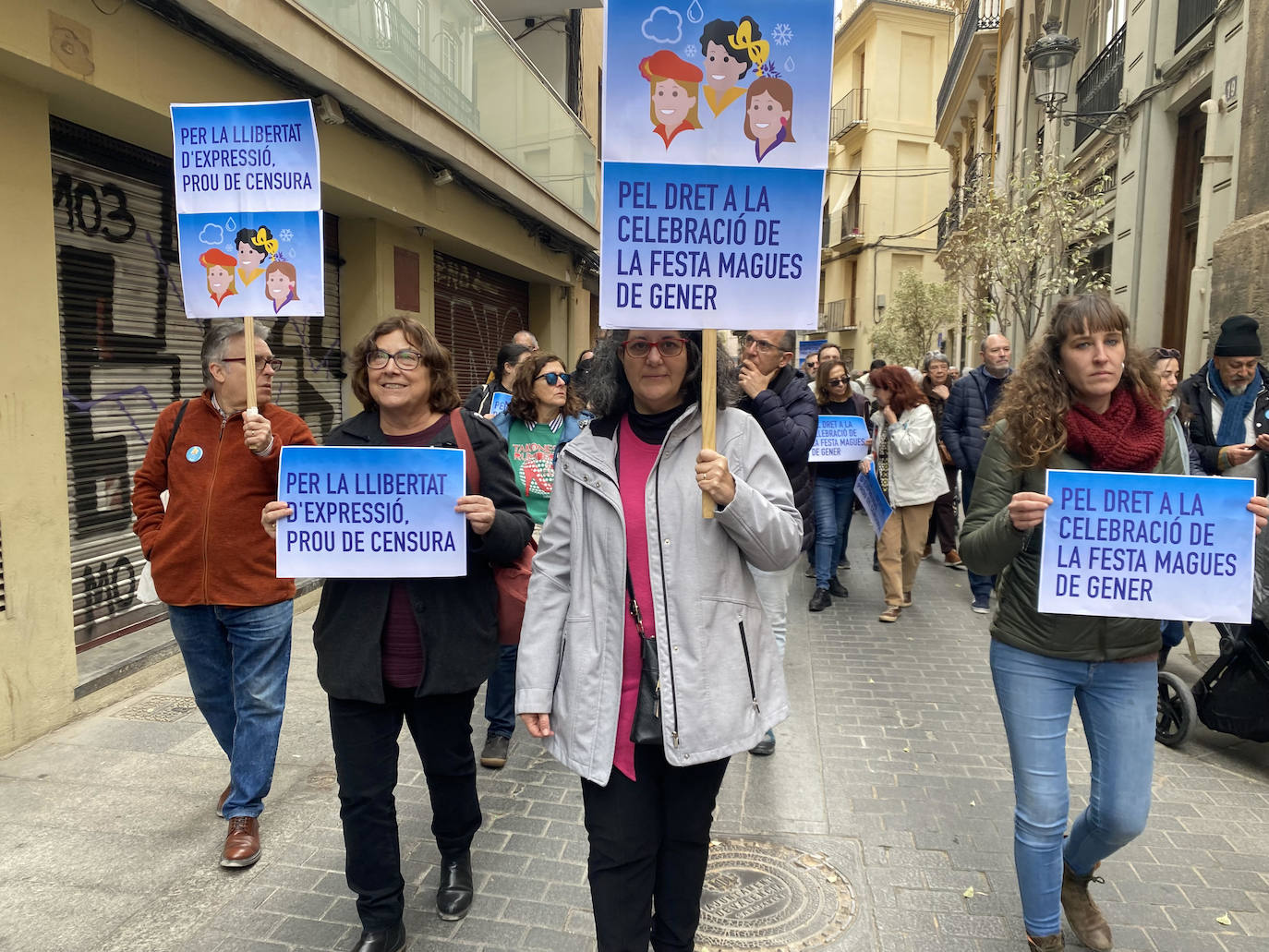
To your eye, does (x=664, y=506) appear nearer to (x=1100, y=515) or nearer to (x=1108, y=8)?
(x=1100, y=515)

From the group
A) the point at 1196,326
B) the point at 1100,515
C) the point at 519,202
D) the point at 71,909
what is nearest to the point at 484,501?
the point at 1100,515

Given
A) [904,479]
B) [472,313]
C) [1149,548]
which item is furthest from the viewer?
[472,313]

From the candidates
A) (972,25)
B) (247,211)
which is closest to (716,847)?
(247,211)

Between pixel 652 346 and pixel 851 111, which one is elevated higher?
pixel 851 111

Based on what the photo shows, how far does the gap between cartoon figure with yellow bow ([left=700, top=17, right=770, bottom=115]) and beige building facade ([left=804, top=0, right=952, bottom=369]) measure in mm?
36482

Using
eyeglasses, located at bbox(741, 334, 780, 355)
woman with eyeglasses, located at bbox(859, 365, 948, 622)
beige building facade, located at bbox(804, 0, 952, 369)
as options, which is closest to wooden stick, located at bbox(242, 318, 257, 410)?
eyeglasses, located at bbox(741, 334, 780, 355)

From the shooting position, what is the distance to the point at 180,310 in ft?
22.0

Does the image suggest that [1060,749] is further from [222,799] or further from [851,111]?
[851,111]

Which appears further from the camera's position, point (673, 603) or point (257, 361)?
point (257, 361)

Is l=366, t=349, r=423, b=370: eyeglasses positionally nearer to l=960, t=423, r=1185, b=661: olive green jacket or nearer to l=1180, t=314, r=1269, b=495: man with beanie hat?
l=960, t=423, r=1185, b=661: olive green jacket

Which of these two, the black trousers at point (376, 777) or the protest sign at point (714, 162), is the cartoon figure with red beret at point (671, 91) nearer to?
the protest sign at point (714, 162)

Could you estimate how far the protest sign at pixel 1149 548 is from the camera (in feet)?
8.99

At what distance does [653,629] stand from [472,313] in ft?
37.2

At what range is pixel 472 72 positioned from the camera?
32.4 ft
